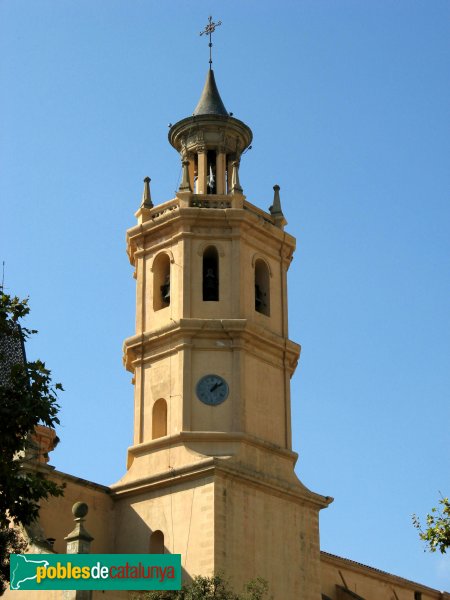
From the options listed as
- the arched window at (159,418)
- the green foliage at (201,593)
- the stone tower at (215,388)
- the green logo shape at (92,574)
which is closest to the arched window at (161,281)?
the stone tower at (215,388)

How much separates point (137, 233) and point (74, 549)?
13244 millimetres

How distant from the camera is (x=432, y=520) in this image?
25953 mm

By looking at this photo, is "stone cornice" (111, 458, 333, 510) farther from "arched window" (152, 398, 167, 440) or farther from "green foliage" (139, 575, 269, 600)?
"green foliage" (139, 575, 269, 600)

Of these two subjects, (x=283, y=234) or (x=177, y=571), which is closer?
(x=177, y=571)

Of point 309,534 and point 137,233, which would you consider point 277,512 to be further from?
point 137,233

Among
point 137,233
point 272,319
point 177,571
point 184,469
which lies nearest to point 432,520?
point 177,571

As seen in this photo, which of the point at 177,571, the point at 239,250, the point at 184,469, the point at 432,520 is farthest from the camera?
the point at 239,250

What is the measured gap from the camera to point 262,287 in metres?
41.5

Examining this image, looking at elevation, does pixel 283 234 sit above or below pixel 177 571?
above

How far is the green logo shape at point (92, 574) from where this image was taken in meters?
29.2

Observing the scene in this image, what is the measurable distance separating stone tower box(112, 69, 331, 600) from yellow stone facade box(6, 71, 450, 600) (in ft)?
0.13

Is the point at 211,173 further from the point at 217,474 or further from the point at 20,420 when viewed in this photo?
the point at 20,420

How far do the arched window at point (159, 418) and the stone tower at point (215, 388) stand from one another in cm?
3

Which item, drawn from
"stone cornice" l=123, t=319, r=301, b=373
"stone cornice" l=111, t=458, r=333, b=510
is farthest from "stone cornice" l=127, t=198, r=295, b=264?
"stone cornice" l=111, t=458, r=333, b=510
